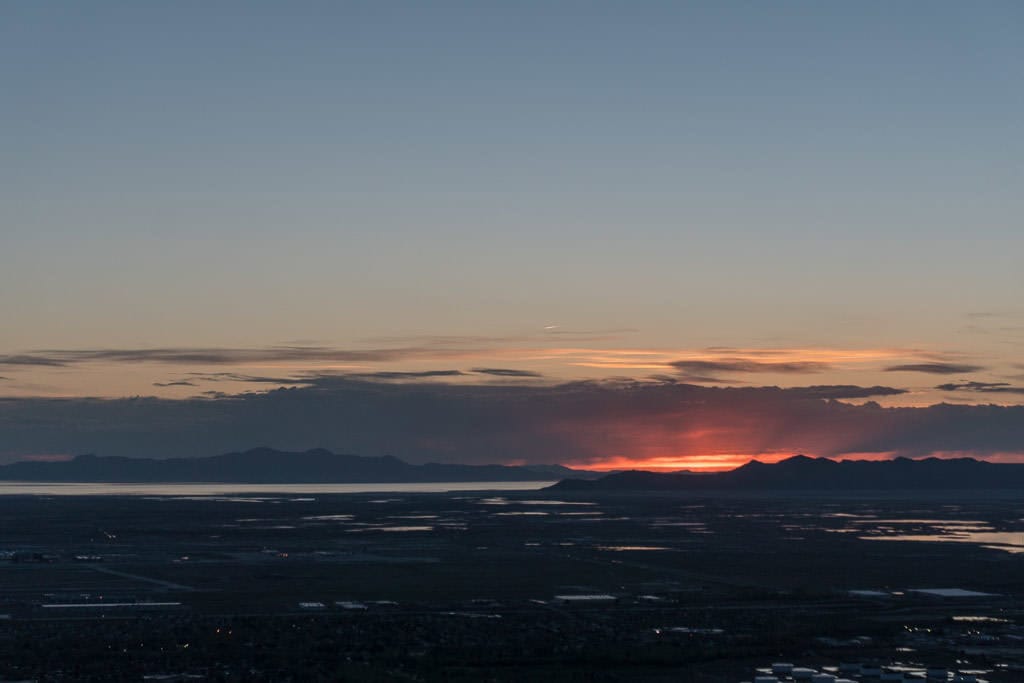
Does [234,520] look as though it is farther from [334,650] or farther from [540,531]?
[334,650]

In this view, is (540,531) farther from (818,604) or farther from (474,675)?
(474,675)

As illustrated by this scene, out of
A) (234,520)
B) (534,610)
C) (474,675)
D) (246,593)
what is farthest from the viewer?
(234,520)

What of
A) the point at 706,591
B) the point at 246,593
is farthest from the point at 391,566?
the point at 706,591

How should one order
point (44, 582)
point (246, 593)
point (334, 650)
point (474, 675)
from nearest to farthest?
1. point (474, 675)
2. point (334, 650)
3. point (246, 593)
4. point (44, 582)

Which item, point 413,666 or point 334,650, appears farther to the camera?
point 334,650

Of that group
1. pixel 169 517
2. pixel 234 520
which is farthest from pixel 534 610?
pixel 169 517

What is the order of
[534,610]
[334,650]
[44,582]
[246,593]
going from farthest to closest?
[44,582] < [246,593] < [534,610] < [334,650]
